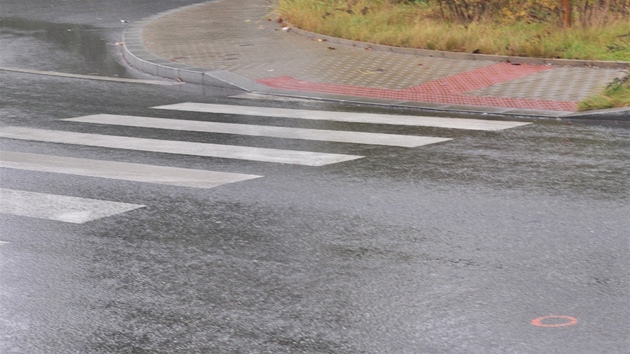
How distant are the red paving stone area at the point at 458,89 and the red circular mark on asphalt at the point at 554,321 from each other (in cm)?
619

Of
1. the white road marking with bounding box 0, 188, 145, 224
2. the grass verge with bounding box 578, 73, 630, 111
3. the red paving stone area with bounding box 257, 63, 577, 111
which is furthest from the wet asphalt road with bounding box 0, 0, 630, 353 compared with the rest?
the red paving stone area with bounding box 257, 63, 577, 111

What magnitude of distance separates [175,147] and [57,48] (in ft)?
26.5

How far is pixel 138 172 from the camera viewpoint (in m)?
8.88

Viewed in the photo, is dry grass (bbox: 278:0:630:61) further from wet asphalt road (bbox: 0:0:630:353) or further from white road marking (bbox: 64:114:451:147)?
white road marking (bbox: 64:114:451:147)

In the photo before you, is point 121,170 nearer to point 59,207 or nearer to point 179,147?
point 179,147

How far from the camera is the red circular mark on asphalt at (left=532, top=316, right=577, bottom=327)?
5270 mm

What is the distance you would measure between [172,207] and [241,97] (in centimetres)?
524

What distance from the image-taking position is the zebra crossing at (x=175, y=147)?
7.92 metres

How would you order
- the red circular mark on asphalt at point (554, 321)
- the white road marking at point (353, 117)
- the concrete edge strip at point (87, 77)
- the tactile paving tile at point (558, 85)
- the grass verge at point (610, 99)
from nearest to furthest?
the red circular mark on asphalt at point (554, 321)
the white road marking at point (353, 117)
the grass verge at point (610, 99)
the tactile paving tile at point (558, 85)
the concrete edge strip at point (87, 77)

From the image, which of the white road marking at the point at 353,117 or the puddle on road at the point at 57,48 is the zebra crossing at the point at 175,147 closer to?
the white road marking at the point at 353,117

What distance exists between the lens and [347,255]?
21.4 feet

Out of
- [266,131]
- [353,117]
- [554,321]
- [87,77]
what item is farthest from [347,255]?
[87,77]

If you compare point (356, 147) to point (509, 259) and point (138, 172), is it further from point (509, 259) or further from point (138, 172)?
point (509, 259)

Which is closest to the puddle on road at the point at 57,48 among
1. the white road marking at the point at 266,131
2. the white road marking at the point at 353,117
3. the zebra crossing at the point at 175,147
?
the white road marking at the point at 353,117
